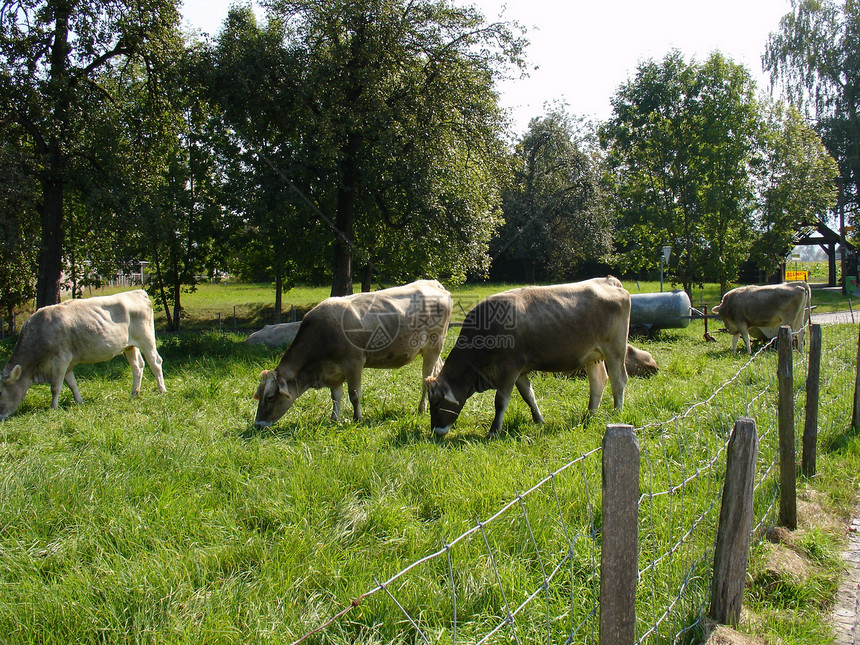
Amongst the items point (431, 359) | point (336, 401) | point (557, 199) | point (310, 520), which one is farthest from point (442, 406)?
point (557, 199)

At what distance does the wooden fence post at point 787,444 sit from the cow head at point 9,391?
31.2 ft

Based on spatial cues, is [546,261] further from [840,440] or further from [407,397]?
[840,440]

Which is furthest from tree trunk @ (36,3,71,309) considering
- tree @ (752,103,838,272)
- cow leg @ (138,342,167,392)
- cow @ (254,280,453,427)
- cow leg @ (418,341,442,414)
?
tree @ (752,103,838,272)

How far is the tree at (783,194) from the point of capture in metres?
23.3

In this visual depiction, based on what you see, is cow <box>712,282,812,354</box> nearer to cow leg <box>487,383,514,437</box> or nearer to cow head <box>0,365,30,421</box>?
cow leg <box>487,383,514,437</box>

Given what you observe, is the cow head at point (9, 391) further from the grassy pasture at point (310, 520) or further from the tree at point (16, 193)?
the tree at point (16, 193)

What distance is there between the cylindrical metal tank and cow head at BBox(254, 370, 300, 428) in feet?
38.4

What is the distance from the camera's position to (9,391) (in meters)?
8.69

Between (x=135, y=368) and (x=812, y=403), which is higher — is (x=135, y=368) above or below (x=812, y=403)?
below

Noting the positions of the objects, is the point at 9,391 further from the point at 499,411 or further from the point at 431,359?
the point at 499,411

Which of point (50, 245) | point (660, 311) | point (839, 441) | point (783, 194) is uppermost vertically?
point (783, 194)

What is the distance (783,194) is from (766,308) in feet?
38.9

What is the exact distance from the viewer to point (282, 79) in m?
16.2

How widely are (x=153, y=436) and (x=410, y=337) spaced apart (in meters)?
3.86
